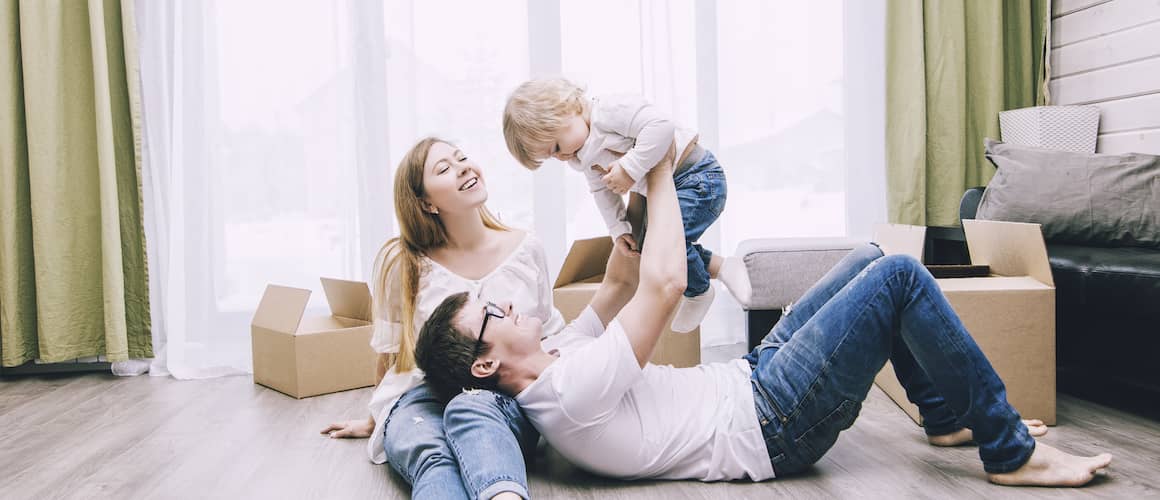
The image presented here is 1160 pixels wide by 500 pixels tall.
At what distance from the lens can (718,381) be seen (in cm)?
158

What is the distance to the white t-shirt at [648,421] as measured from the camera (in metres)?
1.40

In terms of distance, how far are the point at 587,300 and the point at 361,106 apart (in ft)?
4.07

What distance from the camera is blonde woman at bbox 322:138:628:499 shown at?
176 cm

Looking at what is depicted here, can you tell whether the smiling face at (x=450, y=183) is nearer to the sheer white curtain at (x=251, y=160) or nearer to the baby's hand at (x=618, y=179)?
the baby's hand at (x=618, y=179)

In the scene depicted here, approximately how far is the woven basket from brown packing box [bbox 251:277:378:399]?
8.33 feet

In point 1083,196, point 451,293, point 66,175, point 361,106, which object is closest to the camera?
point 451,293

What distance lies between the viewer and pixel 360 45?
119 inches

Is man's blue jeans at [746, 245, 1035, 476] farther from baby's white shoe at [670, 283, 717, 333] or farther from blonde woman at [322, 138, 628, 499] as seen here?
blonde woman at [322, 138, 628, 499]

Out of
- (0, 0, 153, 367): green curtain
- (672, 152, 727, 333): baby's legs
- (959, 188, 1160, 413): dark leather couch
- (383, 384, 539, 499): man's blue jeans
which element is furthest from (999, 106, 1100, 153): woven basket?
(0, 0, 153, 367): green curtain

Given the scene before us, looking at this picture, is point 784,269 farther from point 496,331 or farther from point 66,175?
point 66,175

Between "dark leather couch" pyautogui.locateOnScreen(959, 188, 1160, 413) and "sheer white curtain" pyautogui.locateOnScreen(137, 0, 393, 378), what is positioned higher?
"sheer white curtain" pyautogui.locateOnScreen(137, 0, 393, 378)

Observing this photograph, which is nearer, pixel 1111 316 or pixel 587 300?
pixel 1111 316

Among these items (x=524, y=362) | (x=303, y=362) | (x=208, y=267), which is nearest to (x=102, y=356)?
(x=208, y=267)

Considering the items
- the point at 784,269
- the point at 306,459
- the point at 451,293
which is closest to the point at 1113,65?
the point at 784,269
